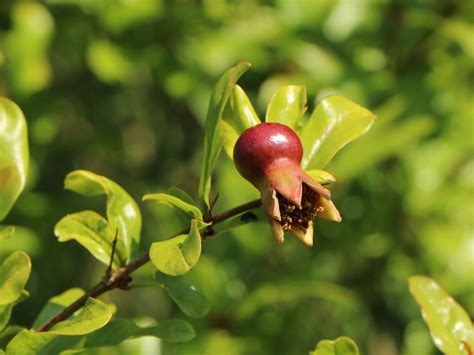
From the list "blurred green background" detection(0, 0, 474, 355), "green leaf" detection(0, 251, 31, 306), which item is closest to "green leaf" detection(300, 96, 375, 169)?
"green leaf" detection(0, 251, 31, 306)

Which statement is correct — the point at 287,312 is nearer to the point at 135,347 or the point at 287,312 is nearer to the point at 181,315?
the point at 181,315

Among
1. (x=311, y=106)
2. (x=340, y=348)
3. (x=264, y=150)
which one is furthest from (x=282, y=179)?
(x=311, y=106)

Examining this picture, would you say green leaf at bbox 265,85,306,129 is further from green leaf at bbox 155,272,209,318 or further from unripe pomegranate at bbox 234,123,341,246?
green leaf at bbox 155,272,209,318

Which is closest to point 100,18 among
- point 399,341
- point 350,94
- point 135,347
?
point 350,94

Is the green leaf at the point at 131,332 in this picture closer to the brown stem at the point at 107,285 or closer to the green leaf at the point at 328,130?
the brown stem at the point at 107,285

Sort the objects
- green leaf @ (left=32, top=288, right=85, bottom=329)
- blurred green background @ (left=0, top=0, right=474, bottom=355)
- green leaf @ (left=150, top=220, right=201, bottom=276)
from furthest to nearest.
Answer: blurred green background @ (left=0, top=0, right=474, bottom=355) < green leaf @ (left=32, top=288, right=85, bottom=329) < green leaf @ (left=150, top=220, right=201, bottom=276)

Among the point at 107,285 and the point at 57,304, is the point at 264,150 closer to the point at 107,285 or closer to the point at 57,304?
the point at 107,285
